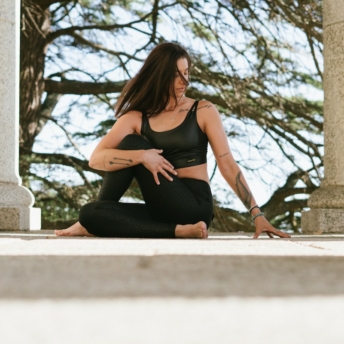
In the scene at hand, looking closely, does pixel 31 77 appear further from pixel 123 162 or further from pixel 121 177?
pixel 123 162

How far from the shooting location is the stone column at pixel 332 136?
8.41 metres

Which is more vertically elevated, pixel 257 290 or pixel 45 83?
pixel 45 83

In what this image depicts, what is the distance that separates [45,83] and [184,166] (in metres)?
9.98

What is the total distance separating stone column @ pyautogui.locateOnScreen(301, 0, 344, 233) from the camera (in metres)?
8.41

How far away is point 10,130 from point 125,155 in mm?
3125

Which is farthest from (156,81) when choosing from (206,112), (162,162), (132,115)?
(162,162)


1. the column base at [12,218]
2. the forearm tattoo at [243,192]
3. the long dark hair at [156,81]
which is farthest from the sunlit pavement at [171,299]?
the column base at [12,218]

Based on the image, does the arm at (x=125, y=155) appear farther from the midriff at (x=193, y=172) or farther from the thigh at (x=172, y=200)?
the midriff at (x=193, y=172)

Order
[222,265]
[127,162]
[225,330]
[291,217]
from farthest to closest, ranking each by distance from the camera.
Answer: [291,217] → [127,162] → [222,265] → [225,330]

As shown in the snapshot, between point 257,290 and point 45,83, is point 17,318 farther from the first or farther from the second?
point 45,83

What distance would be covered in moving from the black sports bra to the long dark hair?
250mm

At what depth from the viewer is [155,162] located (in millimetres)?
5766

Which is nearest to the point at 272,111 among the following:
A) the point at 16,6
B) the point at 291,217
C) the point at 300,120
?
the point at 300,120

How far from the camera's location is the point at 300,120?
15.9 metres
